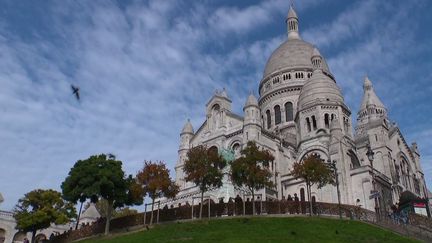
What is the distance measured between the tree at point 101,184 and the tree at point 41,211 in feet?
14.1

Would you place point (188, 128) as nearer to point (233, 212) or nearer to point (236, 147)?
point (236, 147)

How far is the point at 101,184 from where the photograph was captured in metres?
38.0

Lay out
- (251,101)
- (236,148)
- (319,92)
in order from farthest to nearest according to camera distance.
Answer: (319,92) → (236,148) → (251,101)

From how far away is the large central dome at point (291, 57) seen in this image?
80812 mm

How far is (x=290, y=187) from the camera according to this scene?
5622 cm

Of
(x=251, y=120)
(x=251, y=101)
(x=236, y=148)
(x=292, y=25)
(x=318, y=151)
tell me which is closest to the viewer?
(x=251, y=120)

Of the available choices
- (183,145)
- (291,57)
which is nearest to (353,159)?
(183,145)

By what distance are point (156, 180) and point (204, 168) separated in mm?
4316

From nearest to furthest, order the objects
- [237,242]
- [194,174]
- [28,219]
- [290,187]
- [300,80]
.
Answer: [237,242] → [194,174] → [28,219] → [290,187] → [300,80]

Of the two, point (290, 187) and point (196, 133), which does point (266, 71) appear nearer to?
point (196, 133)

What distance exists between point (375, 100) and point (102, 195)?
60.3 metres

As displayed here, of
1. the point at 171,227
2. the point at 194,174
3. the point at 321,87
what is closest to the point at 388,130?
the point at 321,87

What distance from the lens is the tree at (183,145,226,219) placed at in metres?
38.8

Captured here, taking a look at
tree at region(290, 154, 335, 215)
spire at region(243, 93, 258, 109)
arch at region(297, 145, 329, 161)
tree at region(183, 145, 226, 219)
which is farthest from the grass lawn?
spire at region(243, 93, 258, 109)
